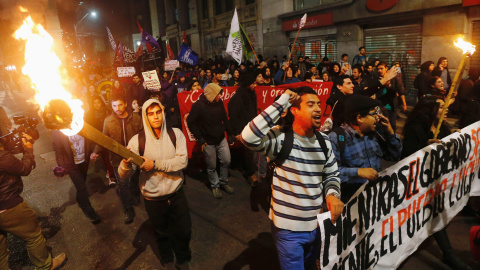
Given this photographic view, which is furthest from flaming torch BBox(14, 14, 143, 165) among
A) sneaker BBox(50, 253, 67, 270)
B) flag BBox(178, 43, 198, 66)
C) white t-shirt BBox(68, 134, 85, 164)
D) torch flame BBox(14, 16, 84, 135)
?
flag BBox(178, 43, 198, 66)

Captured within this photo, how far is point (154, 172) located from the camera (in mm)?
3609

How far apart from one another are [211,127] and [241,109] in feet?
3.15

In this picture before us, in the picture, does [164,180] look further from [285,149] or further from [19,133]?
[19,133]

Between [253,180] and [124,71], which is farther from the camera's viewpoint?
[124,71]

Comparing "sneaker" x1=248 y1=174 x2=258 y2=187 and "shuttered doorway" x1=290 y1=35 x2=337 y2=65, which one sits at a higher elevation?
"shuttered doorway" x1=290 y1=35 x2=337 y2=65

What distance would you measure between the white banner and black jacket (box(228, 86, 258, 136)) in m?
3.64

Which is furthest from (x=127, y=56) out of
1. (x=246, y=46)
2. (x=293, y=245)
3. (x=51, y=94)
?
(x=293, y=245)

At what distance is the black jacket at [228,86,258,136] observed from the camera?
6.37 m

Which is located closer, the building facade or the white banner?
the white banner

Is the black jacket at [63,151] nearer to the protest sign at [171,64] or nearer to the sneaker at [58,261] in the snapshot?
the sneaker at [58,261]

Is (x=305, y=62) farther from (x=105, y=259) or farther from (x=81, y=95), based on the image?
(x=105, y=259)

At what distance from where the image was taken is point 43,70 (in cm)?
307

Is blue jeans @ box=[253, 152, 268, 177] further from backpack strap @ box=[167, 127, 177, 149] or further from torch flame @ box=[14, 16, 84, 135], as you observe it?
torch flame @ box=[14, 16, 84, 135]

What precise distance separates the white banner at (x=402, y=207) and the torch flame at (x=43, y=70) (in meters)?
2.16
